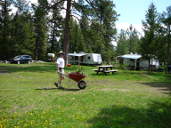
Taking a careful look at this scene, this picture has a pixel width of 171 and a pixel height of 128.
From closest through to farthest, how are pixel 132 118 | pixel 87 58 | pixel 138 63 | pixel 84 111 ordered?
pixel 132 118 < pixel 84 111 < pixel 138 63 < pixel 87 58

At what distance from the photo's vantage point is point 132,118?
6336 mm

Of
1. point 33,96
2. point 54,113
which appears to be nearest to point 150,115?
point 54,113

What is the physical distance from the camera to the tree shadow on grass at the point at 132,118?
5758 mm

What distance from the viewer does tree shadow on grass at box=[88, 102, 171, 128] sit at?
18.9 feet

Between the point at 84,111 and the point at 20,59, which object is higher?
the point at 20,59

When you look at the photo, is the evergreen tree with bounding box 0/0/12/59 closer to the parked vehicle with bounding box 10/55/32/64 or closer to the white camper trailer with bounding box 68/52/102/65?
the parked vehicle with bounding box 10/55/32/64

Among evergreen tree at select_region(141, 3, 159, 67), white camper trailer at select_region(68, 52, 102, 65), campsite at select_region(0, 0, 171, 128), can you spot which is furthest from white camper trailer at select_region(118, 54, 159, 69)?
evergreen tree at select_region(141, 3, 159, 67)

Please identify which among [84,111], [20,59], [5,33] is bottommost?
[84,111]

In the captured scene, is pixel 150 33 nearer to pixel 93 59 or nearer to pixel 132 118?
pixel 93 59

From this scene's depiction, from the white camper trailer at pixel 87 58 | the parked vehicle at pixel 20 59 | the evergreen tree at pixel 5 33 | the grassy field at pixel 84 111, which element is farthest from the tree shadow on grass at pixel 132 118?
the evergreen tree at pixel 5 33

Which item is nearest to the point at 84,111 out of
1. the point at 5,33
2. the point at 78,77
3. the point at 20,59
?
the point at 78,77

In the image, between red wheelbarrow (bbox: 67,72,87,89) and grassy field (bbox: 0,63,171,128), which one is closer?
grassy field (bbox: 0,63,171,128)

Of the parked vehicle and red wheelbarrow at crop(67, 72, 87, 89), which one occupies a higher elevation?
the parked vehicle

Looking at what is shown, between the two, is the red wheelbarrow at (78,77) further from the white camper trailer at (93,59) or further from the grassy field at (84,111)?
the white camper trailer at (93,59)
